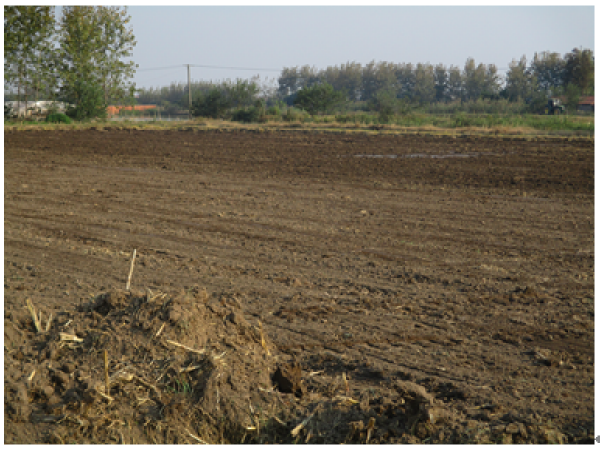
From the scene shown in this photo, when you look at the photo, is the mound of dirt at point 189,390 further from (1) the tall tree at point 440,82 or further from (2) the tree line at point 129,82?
(1) the tall tree at point 440,82

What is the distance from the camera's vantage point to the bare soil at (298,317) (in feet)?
11.6

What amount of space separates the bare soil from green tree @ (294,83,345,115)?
170 ft

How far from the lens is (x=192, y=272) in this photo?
21.6ft

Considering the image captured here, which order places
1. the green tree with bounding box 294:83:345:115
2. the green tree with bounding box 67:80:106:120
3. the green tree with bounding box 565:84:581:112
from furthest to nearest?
the green tree with bounding box 294:83:345:115
the green tree with bounding box 565:84:581:112
the green tree with bounding box 67:80:106:120

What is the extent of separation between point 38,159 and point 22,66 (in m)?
30.0

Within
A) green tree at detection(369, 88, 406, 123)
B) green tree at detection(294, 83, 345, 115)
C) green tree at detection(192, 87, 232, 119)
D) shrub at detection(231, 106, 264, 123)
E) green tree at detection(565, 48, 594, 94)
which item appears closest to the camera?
green tree at detection(369, 88, 406, 123)

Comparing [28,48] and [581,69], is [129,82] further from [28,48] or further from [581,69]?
[581,69]

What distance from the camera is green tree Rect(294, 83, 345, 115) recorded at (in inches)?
2479

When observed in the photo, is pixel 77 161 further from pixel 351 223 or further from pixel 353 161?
pixel 351 223

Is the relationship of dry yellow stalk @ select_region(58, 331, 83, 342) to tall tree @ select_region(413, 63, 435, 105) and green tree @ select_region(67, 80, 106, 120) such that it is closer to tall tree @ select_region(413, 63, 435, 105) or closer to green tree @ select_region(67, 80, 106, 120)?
green tree @ select_region(67, 80, 106, 120)

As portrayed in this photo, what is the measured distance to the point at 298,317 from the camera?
5.27m

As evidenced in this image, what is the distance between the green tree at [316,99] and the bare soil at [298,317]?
5196 cm

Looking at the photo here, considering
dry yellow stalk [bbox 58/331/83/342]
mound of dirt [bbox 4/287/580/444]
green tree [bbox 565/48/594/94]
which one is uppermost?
green tree [bbox 565/48/594/94]

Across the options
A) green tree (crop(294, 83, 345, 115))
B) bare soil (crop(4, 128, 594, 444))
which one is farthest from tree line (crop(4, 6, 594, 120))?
bare soil (crop(4, 128, 594, 444))
